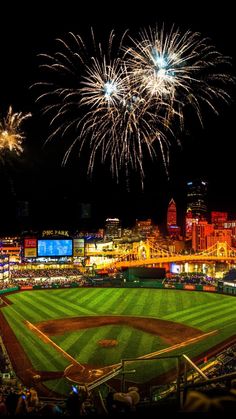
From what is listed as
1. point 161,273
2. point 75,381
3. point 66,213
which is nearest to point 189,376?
point 75,381

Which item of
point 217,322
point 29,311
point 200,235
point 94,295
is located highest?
point 200,235

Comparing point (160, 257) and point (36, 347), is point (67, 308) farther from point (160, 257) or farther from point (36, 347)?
point (160, 257)

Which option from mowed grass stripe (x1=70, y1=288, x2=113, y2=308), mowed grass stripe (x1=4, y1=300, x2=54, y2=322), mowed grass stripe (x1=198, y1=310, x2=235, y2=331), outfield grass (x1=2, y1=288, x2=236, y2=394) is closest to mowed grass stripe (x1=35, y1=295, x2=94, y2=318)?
outfield grass (x1=2, y1=288, x2=236, y2=394)

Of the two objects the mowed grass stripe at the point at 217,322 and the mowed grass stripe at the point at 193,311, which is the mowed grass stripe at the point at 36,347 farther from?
the mowed grass stripe at the point at 217,322

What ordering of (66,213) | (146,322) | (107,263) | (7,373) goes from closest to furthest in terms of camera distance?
(7,373), (146,322), (107,263), (66,213)

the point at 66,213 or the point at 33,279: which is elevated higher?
the point at 66,213

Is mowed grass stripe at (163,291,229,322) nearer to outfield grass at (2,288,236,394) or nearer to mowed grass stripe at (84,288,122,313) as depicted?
outfield grass at (2,288,236,394)

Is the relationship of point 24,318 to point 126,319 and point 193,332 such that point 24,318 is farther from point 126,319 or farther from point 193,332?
point 193,332

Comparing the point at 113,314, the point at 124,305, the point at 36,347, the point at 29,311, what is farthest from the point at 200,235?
the point at 36,347

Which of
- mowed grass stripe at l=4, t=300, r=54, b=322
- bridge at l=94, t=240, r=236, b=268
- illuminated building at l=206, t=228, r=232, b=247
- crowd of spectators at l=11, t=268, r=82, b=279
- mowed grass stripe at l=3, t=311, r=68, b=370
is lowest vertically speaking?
bridge at l=94, t=240, r=236, b=268
